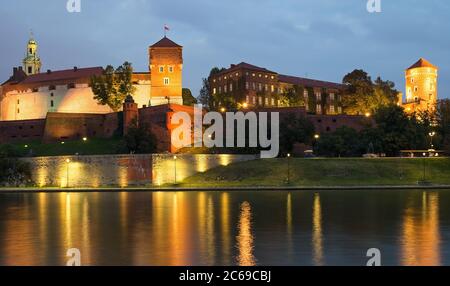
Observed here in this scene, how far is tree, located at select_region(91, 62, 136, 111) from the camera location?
235ft

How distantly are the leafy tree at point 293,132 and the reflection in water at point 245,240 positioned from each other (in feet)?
112

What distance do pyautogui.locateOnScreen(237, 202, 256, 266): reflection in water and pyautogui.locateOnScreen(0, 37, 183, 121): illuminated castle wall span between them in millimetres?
51798

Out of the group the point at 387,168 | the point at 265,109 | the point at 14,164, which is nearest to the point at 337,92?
the point at 265,109

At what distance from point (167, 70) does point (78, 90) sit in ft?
46.3

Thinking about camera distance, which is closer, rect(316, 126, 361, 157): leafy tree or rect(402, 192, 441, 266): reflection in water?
rect(402, 192, 441, 266): reflection in water

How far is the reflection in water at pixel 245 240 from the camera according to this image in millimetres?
12852

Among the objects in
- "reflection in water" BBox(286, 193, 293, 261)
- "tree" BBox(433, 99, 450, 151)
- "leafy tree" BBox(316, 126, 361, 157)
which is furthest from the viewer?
"tree" BBox(433, 99, 450, 151)

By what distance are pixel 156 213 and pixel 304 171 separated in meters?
24.7

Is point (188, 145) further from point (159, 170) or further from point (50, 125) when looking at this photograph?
point (50, 125)

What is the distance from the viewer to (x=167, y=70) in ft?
243

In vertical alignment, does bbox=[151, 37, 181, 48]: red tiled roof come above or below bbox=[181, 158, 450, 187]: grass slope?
above

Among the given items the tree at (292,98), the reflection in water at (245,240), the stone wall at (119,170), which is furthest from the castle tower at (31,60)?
the reflection in water at (245,240)

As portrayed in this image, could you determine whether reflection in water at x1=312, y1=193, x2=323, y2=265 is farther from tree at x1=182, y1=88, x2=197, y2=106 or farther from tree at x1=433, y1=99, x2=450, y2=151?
tree at x1=182, y1=88, x2=197, y2=106

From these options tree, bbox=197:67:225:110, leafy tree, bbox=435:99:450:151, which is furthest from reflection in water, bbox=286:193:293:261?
tree, bbox=197:67:225:110
